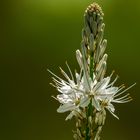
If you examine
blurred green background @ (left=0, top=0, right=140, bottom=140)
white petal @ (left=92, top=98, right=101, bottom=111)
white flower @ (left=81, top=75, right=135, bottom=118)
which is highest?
blurred green background @ (left=0, top=0, right=140, bottom=140)

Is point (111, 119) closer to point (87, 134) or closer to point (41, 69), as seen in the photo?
point (41, 69)

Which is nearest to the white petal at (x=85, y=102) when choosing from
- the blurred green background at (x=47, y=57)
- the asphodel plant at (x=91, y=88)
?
the asphodel plant at (x=91, y=88)

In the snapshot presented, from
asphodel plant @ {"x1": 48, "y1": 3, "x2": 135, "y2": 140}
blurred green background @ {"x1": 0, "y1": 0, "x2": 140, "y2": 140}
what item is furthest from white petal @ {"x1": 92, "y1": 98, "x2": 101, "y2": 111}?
blurred green background @ {"x1": 0, "y1": 0, "x2": 140, "y2": 140}

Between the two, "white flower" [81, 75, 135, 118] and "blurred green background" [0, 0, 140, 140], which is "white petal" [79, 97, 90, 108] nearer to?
"white flower" [81, 75, 135, 118]

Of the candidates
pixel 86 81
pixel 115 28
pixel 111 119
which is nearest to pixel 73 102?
pixel 86 81

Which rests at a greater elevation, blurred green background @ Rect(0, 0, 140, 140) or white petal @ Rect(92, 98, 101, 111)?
blurred green background @ Rect(0, 0, 140, 140)
